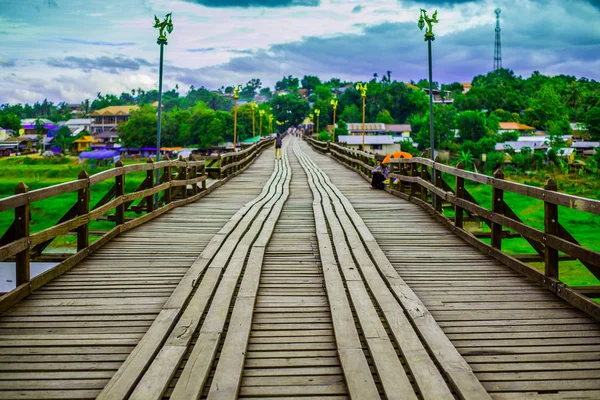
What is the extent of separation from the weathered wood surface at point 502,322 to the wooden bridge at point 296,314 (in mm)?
16

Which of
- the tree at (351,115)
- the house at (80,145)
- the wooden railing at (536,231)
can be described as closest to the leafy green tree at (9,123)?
the house at (80,145)

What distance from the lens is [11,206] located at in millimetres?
4938

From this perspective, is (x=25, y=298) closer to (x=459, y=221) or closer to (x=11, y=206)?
(x=11, y=206)

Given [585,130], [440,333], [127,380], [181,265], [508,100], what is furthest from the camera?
[508,100]

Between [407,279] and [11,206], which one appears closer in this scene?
[11,206]

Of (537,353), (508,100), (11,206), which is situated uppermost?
(508,100)

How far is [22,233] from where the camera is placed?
514 centimetres

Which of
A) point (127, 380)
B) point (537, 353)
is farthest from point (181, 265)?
point (537, 353)

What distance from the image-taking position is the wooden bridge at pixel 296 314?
133 inches

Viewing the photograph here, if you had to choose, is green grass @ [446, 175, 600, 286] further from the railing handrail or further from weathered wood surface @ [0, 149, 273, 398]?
weathered wood surface @ [0, 149, 273, 398]

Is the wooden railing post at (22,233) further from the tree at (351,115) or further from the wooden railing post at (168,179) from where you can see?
the tree at (351,115)

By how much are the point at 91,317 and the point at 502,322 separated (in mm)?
3234

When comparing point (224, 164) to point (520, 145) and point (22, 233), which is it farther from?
point (520, 145)

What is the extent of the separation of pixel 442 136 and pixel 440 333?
9484cm
